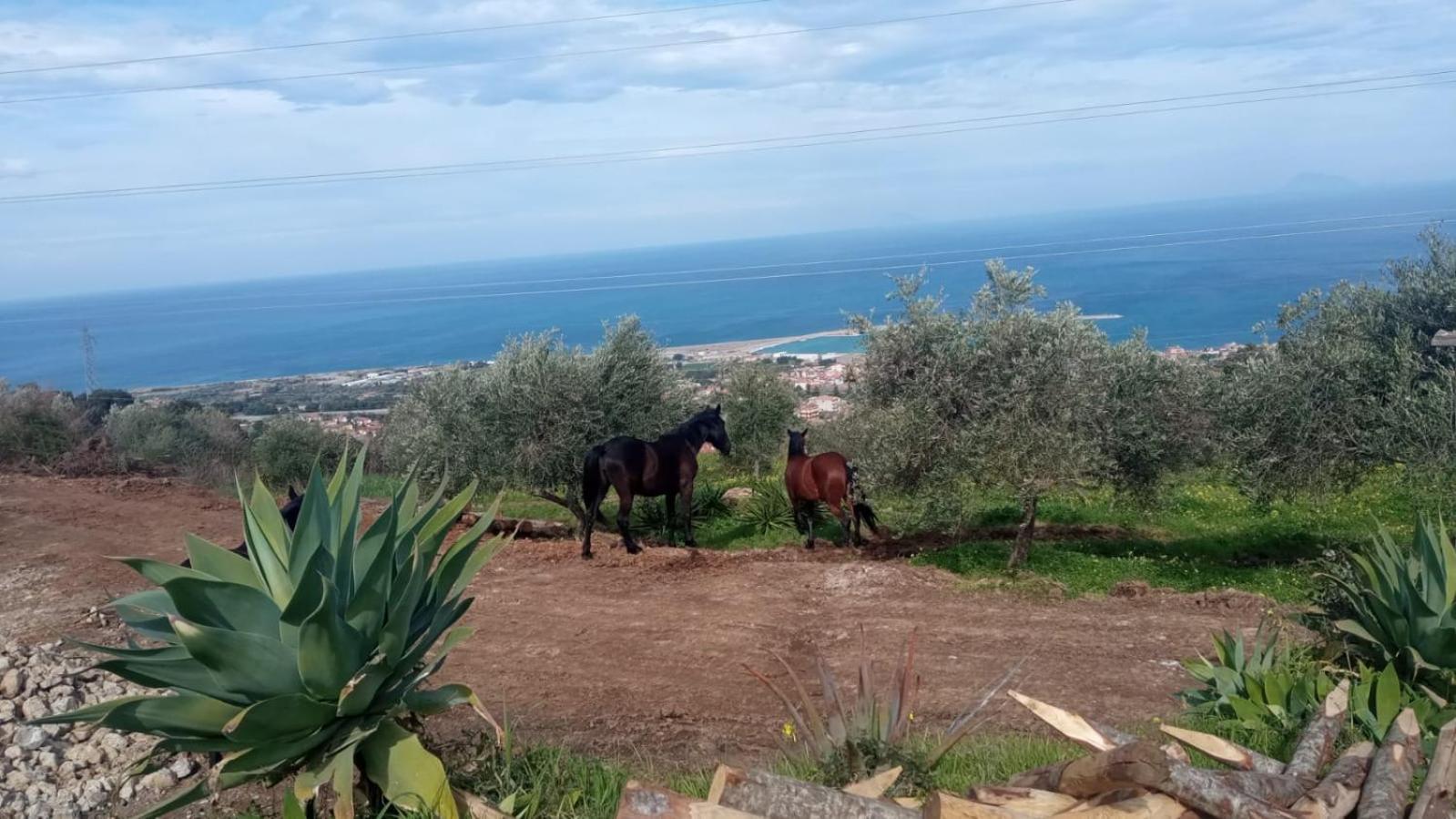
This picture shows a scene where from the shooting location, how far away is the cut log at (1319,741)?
4262 millimetres

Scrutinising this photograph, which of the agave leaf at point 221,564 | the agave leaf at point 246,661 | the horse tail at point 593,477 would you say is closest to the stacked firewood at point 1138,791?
the agave leaf at point 246,661

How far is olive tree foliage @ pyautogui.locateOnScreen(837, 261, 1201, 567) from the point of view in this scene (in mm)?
12617

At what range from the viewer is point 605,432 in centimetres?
1644

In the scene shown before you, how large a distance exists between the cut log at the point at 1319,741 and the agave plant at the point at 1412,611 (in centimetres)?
111

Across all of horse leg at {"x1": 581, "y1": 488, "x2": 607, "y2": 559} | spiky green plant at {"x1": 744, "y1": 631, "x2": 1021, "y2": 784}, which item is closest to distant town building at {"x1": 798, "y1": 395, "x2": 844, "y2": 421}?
horse leg at {"x1": 581, "y1": 488, "x2": 607, "y2": 559}

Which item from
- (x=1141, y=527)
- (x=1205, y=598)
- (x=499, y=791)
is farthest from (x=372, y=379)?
(x=499, y=791)

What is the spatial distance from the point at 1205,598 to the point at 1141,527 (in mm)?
4935

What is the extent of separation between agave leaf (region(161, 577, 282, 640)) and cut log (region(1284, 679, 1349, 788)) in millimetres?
4255

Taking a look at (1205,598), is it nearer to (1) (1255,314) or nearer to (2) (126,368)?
(1) (1255,314)

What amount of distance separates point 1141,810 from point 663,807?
1695 mm

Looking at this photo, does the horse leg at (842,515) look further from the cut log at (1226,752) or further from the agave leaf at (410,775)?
the agave leaf at (410,775)

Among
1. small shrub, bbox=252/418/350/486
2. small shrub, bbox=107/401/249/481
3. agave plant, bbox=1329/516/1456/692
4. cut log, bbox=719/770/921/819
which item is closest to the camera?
cut log, bbox=719/770/921/819

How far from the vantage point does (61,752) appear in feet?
24.4

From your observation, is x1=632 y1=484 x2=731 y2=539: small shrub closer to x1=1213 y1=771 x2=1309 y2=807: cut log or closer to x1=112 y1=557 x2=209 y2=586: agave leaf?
x1=112 y1=557 x2=209 y2=586: agave leaf
